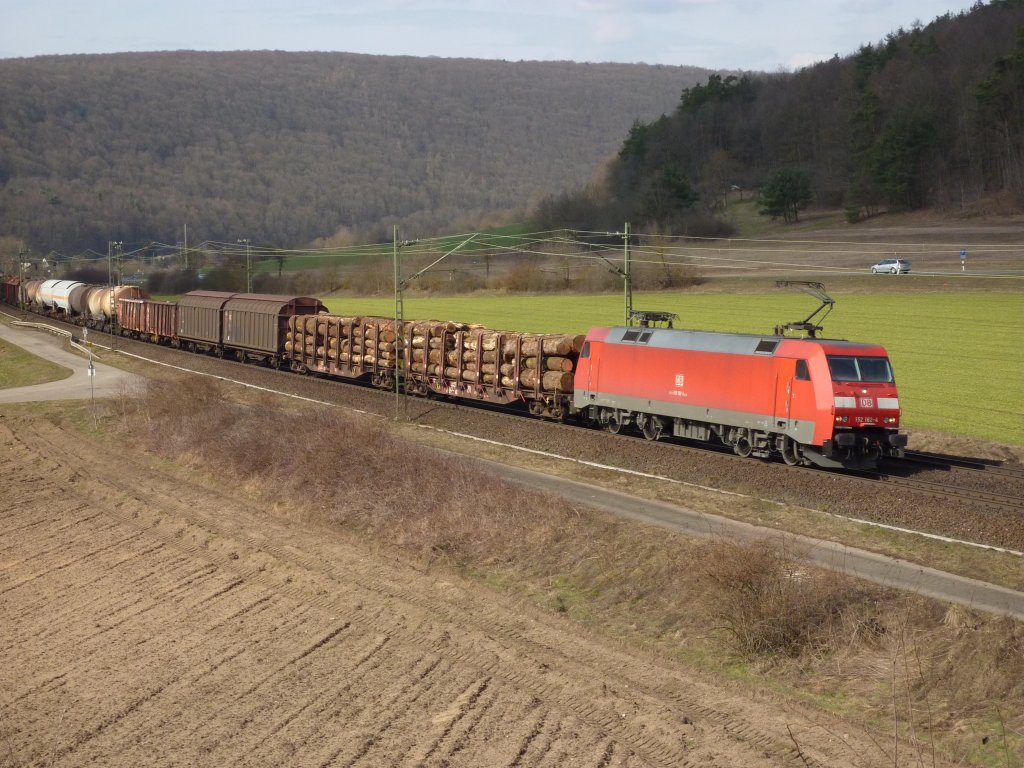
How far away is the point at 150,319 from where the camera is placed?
65812mm

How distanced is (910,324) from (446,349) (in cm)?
2814

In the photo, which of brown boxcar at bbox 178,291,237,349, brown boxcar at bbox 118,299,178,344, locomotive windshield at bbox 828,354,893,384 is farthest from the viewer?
brown boxcar at bbox 118,299,178,344

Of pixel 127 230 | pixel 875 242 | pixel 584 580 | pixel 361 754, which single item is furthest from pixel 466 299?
pixel 127 230

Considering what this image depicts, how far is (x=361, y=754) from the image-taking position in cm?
1280

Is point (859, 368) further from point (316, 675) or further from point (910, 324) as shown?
point (910, 324)

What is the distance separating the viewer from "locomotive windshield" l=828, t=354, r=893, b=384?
25.7m

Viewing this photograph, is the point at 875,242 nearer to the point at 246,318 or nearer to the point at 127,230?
the point at 246,318

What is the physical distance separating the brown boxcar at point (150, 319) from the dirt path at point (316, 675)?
41.4 metres

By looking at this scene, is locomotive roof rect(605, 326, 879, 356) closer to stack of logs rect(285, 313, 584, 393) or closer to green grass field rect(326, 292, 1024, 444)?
stack of logs rect(285, 313, 584, 393)

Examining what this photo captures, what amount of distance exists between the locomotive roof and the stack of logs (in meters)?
3.09

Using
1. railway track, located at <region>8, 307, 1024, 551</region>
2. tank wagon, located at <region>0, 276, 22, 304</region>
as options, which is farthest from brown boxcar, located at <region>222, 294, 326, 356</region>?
tank wagon, located at <region>0, 276, 22, 304</region>

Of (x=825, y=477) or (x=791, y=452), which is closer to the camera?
(x=825, y=477)

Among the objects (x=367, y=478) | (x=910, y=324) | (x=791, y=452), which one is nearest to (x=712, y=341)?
(x=791, y=452)

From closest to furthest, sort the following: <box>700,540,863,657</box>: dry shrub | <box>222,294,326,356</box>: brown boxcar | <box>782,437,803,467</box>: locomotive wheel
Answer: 1. <box>700,540,863,657</box>: dry shrub
2. <box>782,437,803,467</box>: locomotive wheel
3. <box>222,294,326,356</box>: brown boxcar
